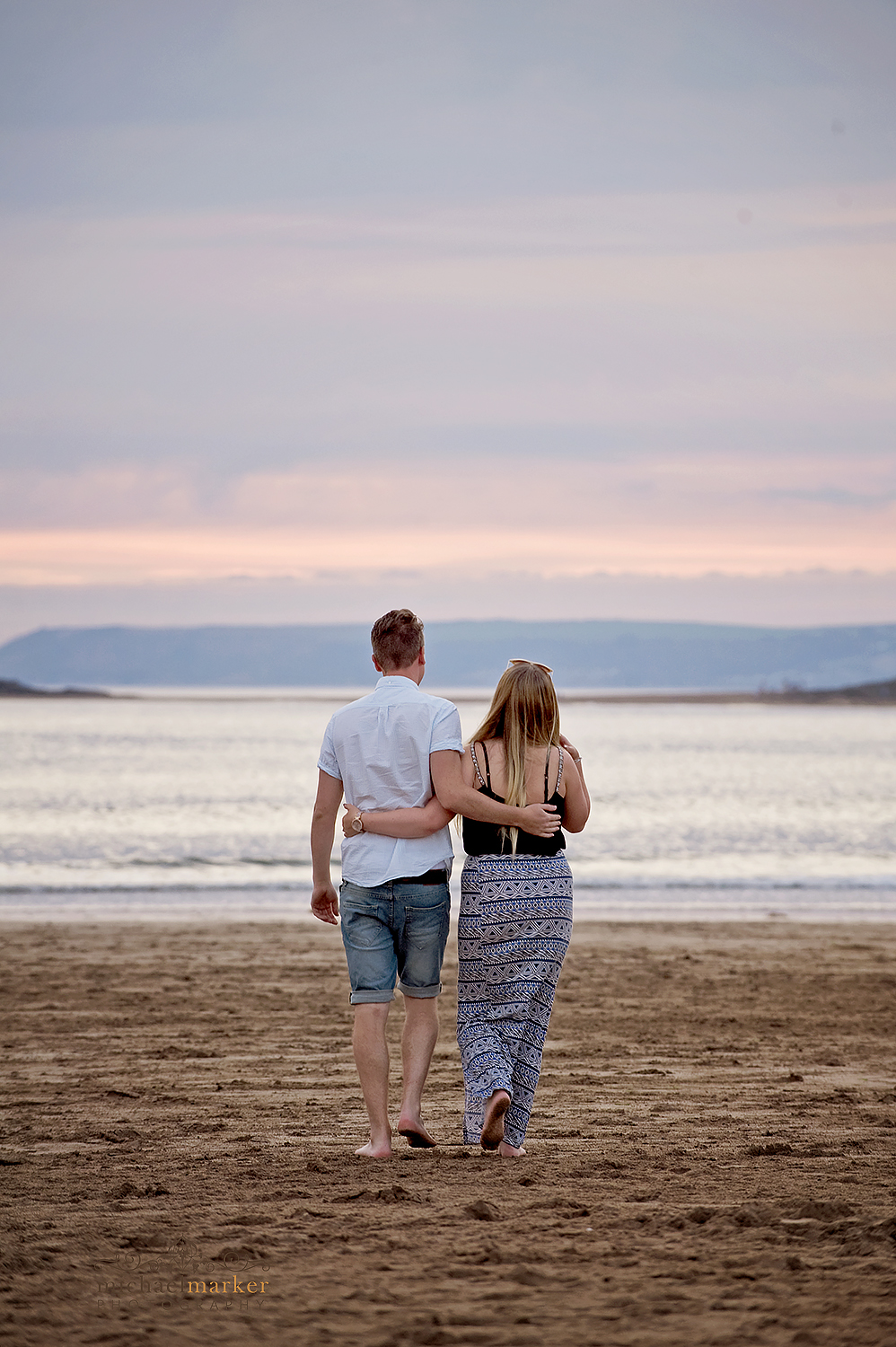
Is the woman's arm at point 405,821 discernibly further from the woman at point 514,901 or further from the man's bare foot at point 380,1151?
the man's bare foot at point 380,1151

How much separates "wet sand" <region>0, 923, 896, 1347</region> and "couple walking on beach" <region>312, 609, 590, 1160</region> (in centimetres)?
36

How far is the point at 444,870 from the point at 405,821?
261mm

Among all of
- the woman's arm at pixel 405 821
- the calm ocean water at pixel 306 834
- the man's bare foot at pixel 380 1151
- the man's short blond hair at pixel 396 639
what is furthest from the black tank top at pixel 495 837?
the calm ocean water at pixel 306 834

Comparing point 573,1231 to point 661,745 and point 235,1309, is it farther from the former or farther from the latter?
point 661,745

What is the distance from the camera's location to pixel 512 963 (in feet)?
14.8

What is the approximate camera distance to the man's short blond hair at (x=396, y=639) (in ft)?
14.6

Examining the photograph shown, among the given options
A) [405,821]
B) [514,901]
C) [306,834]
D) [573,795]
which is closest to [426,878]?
[405,821]

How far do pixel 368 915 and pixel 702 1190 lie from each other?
1.44 metres

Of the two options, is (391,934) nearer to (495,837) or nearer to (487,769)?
(495,837)

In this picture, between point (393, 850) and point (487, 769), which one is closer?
point (393, 850)

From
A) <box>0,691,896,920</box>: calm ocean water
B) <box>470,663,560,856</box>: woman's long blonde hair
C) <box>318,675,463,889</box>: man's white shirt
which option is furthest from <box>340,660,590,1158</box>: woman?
<box>0,691,896,920</box>: calm ocean water

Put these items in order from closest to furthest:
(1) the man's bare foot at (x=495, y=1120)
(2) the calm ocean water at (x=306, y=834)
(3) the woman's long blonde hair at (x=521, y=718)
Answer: (1) the man's bare foot at (x=495, y=1120) < (3) the woman's long blonde hair at (x=521, y=718) < (2) the calm ocean water at (x=306, y=834)

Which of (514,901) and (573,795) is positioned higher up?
(573,795)

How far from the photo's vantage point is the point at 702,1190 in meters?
4.07
